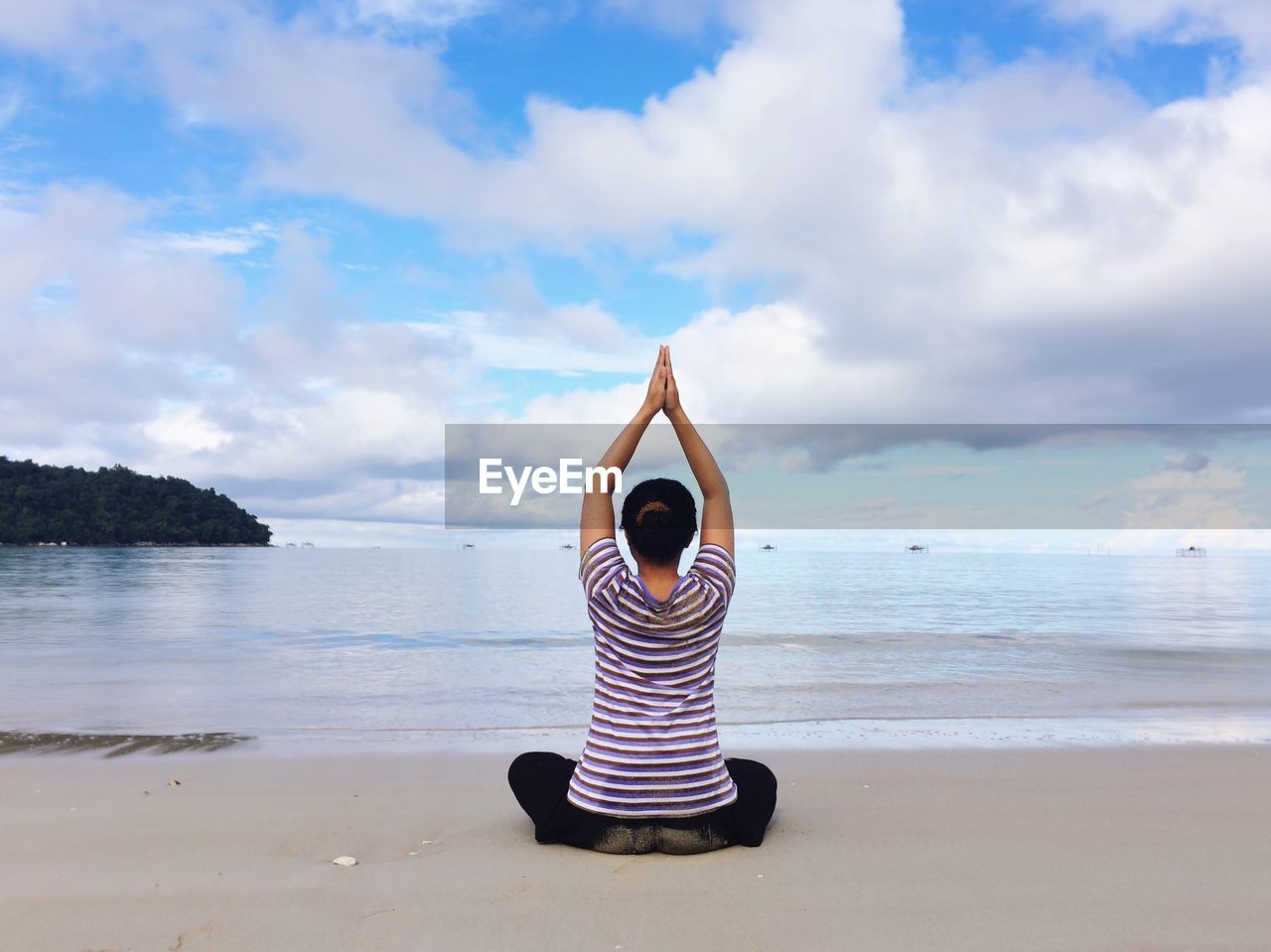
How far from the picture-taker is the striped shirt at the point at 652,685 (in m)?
3.97

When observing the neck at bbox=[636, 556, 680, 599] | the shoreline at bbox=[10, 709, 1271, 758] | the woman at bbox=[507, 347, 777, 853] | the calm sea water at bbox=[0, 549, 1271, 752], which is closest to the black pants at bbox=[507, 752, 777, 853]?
the woman at bbox=[507, 347, 777, 853]

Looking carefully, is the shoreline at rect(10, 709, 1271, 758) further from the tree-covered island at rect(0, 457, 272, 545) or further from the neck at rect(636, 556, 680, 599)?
the tree-covered island at rect(0, 457, 272, 545)

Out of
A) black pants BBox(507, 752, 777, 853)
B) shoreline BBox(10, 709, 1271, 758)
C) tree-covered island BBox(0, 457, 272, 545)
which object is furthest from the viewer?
tree-covered island BBox(0, 457, 272, 545)

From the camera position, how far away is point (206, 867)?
14.4 feet

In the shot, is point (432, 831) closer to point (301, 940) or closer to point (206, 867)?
point (206, 867)

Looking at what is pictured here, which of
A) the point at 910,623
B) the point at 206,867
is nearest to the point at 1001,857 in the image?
the point at 206,867

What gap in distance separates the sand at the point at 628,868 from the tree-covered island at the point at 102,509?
129 metres

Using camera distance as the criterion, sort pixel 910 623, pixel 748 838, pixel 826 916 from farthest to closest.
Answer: pixel 910 623, pixel 748 838, pixel 826 916

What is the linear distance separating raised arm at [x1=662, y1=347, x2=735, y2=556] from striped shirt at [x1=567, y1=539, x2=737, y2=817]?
101 mm

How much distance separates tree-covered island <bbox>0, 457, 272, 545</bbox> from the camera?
379ft

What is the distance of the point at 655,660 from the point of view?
4.05m

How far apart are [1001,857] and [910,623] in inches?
689

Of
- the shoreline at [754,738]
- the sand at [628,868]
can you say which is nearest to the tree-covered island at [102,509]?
the shoreline at [754,738]

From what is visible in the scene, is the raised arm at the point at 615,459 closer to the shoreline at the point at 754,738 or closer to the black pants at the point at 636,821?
the black pants at the point at 636,821
